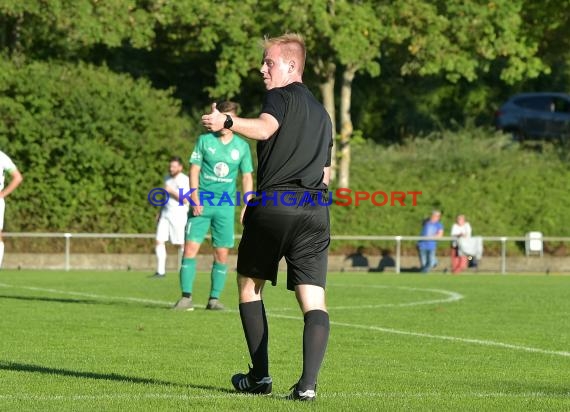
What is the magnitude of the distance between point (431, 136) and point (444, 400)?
32484 mm

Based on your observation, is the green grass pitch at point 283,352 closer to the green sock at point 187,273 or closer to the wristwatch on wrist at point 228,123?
the green sock at point 187,273

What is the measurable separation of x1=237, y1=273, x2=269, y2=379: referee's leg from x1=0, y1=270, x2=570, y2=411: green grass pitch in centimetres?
26

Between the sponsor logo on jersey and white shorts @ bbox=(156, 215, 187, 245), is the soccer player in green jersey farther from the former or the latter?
white shorts @ bbox=(156, 215, 187, 245)

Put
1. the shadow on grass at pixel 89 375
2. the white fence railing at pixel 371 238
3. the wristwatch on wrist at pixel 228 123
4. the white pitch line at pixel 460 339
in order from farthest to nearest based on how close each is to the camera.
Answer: the white fence railing at pixel 371 238
the white pitch line at pixel 460 339
the shadow on grass at pixel 89 375
the wristwatch on wrist at pixel 228 123

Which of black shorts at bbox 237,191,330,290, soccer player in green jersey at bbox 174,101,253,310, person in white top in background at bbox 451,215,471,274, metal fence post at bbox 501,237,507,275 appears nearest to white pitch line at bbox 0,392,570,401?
black shorts at bbox 237,191,330,290

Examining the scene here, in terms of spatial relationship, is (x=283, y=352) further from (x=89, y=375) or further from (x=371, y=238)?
(x=371, y=238)

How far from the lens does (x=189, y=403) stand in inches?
319

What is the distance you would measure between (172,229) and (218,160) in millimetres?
10760

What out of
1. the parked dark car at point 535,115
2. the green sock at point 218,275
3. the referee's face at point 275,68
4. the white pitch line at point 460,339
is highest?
the parked dark car at point 535,115

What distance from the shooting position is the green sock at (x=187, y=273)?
16.4 meters

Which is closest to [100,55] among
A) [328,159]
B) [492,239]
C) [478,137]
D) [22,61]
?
[22,61]

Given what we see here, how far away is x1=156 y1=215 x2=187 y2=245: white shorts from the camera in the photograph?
86.3 ft

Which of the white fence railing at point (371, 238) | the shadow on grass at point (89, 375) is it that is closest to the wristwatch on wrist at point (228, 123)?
the shadow on grass at point (89, 375)

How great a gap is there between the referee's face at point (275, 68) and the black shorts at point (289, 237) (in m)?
0.64
